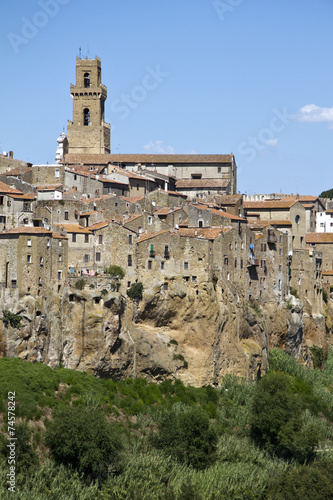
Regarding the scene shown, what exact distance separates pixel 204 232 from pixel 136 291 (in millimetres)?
9013

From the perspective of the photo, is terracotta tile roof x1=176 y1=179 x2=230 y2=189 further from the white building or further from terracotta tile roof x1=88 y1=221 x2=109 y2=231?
terracotta tile roof x1=88 y1=221 x2=109 y2=231

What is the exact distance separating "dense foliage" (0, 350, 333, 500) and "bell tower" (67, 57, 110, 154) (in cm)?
4372

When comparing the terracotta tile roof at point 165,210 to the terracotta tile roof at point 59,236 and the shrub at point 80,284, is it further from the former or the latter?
the shrub at point 80,284

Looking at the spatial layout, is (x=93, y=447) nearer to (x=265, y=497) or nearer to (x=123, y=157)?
(x=265, y=497)

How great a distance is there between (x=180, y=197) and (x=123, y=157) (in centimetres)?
1369

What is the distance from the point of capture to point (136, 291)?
78000 mm

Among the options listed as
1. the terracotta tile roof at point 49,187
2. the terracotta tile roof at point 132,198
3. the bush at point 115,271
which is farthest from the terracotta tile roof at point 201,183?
the bush at point 115,271

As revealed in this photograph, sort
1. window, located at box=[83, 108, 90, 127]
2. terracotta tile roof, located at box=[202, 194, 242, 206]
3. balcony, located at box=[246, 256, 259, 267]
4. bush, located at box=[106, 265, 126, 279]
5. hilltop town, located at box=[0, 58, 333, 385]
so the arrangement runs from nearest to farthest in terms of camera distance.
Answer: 1. hilltop town, located at box=[0, 58, 333, 385]
2. bush, located at box=[106, 265, 126, 279]
3. balcony, located at box=[246, 256, 259, 267]
4. terracotta tile roof, located at box=[202, 194, 242, 206]
5. window, located at box=[83, 108, 90, 127]

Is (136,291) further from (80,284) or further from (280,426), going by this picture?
(280,426)

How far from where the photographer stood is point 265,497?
2611 inches

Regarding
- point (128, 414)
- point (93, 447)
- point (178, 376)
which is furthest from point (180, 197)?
point (93, 447)

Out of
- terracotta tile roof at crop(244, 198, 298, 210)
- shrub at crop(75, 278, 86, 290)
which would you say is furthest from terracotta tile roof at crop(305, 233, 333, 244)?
shrub at crop(75, 278, 86, 290)

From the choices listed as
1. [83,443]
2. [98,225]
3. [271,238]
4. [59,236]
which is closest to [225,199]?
[271,238]

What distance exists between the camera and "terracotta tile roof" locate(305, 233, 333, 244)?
346 feet
